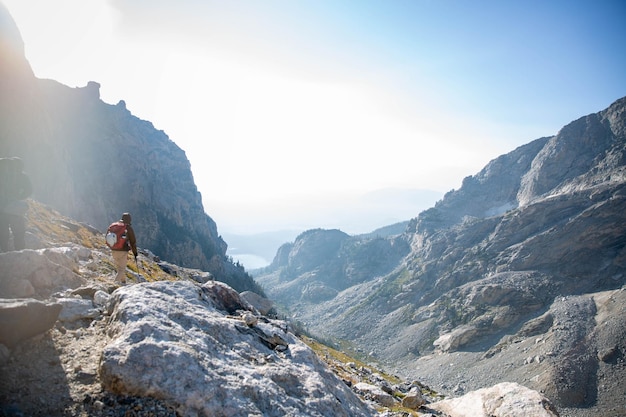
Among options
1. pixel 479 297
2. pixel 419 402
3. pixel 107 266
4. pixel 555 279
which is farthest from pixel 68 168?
pixel 555 279

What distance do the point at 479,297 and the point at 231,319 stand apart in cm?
17927


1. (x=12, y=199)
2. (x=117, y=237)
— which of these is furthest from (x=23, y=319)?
(x=12, y=199)

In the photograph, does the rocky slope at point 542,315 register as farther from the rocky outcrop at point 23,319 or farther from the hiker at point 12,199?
the hiker at point 12,199

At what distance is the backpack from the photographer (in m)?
15.7

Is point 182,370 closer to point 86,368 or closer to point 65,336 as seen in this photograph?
point 86,368

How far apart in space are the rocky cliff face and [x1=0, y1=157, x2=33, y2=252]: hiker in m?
73.6

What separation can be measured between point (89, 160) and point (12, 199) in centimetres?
15679

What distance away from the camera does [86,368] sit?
8.16 meters

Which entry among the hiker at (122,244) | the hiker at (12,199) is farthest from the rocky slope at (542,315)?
the hiker at (12,199)

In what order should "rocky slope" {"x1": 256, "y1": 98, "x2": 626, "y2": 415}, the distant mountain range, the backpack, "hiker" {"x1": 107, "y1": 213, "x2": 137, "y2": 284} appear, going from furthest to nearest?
1. "rocky slope" {"x1": 256, "y1": 98, "x2": 626, "y2": 415}
2. the distant mountain range
3. "hiker" {"x1": 107, "y1": 213, "x2": 137, "y2": 284}
4. the backpack

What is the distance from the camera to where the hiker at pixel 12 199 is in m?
14.6

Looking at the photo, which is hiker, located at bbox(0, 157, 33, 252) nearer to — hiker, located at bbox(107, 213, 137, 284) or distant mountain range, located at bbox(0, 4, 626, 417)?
hiker, located at bbox(107, 213, 137, 284)

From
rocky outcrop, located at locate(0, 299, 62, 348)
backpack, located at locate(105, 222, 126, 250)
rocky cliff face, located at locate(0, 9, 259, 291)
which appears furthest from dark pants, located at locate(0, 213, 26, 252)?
rocky cliff face, located at locate(0, 9, 259, 291)

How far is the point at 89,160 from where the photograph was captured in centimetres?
14738
